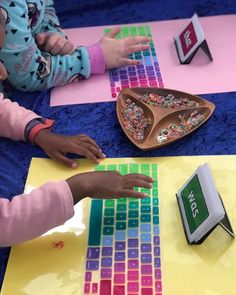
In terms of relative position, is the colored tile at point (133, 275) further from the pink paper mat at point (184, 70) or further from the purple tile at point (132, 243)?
the pink paper mat at point (184, 70)

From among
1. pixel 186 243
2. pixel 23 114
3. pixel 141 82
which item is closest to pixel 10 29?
pixel 23 114

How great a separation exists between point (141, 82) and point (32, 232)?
1.44 feet

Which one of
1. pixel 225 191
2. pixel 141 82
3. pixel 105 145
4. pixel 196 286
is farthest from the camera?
pixel 141 82

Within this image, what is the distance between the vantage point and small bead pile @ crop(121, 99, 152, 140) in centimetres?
86

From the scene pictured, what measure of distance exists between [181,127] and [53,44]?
1.20 feet

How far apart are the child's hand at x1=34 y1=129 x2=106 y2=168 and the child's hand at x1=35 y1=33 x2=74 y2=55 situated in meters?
0.27

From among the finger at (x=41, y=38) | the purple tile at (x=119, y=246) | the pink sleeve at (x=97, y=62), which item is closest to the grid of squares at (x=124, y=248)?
the purple tile at (x=119, y=246)

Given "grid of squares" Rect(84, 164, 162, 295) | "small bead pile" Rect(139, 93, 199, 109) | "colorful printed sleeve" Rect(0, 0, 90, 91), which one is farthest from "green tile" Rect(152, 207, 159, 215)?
"colorful printed sleeve" Rect(0, 0, 90, 91)

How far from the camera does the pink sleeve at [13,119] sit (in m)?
0.87

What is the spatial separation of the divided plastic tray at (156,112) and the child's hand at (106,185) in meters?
0.11

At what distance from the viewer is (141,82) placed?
977 millimetres

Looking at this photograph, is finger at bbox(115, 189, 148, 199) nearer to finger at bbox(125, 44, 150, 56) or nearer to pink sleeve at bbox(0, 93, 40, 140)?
pink sleeve at bbox(0, 93, 40, 140)

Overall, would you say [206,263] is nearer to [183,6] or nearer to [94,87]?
[94,87]

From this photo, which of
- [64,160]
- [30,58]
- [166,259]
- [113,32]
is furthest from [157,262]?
[113,32]
